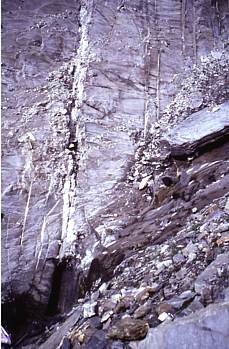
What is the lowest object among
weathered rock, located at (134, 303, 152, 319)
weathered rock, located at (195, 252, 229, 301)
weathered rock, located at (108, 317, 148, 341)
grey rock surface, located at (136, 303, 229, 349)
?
weathered rock, located at (108, 317, 148, 341)

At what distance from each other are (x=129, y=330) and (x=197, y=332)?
0.36m

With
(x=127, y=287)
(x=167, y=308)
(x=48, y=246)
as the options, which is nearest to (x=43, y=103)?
(x=48, y=246)

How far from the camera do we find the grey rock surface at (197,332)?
1.68 metres

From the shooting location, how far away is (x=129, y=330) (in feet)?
6.33

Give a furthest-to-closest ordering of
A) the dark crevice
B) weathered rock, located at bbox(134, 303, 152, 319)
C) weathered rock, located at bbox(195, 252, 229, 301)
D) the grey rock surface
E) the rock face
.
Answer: the dark crevice, the rock face, weathered rock, located at bbox(134, 303, 152, 319), weathered rock, located at bbox(195, 252, 229, 301), the grey rock surface

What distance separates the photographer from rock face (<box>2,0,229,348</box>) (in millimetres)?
2447

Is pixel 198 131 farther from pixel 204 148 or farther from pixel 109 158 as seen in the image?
pixel 109 158

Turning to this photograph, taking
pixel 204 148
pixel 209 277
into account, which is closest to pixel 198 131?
pixel 204 148

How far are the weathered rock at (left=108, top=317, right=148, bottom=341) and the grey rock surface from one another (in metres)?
0.06

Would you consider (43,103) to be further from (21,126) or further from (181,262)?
(181,262)

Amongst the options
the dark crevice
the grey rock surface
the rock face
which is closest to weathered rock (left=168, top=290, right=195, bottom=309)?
the rock face

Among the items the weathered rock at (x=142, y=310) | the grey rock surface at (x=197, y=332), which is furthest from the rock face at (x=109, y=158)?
the grey rock surface at (x=197, y=332)

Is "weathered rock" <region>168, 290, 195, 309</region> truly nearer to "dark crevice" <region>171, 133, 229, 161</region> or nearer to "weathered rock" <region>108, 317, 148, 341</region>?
"weathered rock" <region>108, 317, 148, 341</region>

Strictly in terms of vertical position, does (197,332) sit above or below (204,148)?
below
